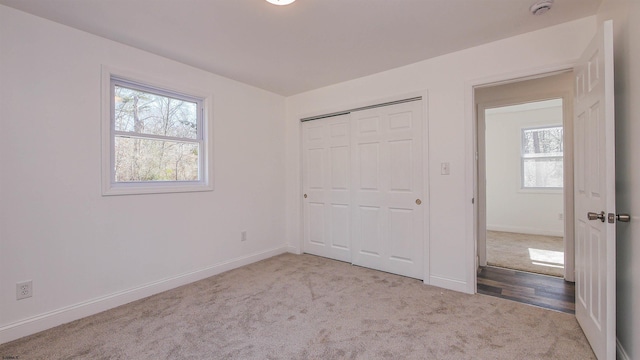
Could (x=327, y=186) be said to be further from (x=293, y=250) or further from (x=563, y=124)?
(x=563, y=124)

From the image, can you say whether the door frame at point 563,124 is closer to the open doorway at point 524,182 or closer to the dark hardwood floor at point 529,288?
the open doorway at point 524,182

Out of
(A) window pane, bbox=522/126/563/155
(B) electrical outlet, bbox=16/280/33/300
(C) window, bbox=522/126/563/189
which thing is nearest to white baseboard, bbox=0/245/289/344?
(B) electrical outlet, bbox=16/280/33/300

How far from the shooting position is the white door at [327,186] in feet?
12.6

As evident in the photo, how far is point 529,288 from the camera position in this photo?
288 cm

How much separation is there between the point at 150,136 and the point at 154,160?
255mm

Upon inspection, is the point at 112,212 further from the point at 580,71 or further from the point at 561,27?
the point at 561,27

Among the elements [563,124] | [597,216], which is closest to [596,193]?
[597,216]

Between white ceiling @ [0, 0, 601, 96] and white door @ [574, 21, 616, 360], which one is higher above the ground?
white ceiling @ [0, 0, 601, 96]

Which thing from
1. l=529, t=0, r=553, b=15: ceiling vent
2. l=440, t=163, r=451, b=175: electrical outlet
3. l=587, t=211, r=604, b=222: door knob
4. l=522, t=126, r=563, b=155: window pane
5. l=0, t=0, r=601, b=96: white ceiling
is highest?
l=0, t=0, r=601, b=96: white ceiling

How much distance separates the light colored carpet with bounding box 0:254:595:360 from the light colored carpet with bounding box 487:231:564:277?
135cm

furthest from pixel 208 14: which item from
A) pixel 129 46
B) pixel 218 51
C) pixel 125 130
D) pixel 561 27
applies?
pixel 561 27

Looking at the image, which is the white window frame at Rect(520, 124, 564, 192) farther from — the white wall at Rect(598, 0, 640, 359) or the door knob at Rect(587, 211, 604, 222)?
the door knob at Rect(587, 211, 604, 222)

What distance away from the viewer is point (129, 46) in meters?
2.65

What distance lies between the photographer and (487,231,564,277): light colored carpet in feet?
11.6
